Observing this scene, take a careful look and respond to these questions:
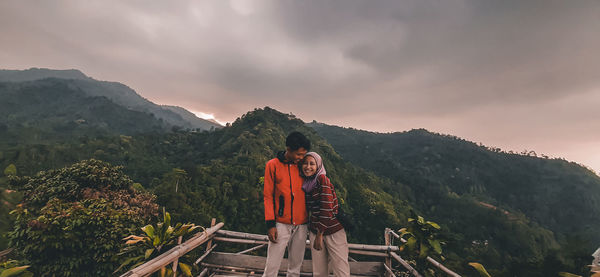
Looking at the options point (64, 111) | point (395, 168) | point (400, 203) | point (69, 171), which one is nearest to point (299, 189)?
point (69, 171)

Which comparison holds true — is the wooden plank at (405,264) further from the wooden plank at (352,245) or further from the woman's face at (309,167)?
the woman's face at (309,167)

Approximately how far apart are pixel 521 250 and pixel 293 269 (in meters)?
61.0

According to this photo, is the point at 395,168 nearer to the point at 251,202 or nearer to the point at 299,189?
the point at 251,202

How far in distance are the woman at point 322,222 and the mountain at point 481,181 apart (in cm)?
5724

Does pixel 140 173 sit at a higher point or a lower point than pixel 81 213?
lower

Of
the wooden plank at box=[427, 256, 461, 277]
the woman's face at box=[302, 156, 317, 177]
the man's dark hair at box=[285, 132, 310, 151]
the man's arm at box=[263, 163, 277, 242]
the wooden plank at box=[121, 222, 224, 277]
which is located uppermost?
the man's dark hair at box=[285, 132, 310, 151]

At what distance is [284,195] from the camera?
2582 millimetres

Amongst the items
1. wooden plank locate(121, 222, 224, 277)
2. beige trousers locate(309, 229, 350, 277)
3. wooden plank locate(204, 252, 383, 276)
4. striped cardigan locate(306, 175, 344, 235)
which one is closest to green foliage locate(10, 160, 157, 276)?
wooden plank locate(204, 252, 383, 276)

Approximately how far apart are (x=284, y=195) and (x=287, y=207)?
5.2 inches

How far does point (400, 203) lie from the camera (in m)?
46.2

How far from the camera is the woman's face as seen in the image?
8.38ft

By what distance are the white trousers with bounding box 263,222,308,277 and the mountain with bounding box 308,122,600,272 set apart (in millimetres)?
57454

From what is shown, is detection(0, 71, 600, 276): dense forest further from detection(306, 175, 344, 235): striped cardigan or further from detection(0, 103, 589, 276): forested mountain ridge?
detection(306, 175, 344, 235): striped cardigan

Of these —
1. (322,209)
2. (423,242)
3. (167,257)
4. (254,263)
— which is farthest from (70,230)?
(423,242)
